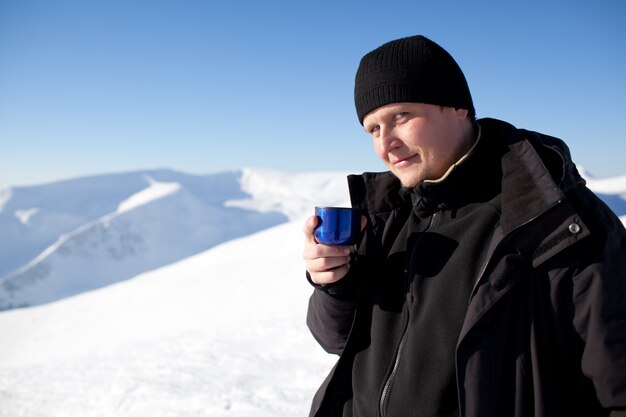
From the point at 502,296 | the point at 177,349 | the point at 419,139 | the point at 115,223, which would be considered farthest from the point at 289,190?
the point at 502,296

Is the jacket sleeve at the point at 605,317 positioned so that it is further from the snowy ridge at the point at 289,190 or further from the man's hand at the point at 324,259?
the snowy ridge at the point at 289,190

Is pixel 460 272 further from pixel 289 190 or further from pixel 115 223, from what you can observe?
pixel 289 190

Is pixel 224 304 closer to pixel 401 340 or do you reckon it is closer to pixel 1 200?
pixel 401 340

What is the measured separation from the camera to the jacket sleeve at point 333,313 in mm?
1556

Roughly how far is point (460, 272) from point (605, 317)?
40 centimetres

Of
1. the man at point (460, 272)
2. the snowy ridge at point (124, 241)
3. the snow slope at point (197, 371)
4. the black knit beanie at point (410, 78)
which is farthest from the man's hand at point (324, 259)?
the snowy ridge at point (124, 241)

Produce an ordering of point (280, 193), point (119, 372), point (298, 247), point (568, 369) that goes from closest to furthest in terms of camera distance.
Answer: point (568, 369) → point (119, 372) → point (298, 247) → point (280, 193)

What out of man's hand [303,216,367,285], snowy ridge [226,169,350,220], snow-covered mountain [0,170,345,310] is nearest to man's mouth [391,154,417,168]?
man's hand [303,216,367,285]

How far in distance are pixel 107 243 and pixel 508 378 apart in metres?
73.1

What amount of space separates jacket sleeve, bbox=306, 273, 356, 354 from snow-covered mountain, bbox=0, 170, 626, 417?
2.03m

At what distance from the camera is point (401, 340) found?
1382 mm

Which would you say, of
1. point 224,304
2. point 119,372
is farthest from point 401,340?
point 224,304

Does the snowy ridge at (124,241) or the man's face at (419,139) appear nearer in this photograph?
the man's face at (419,139)

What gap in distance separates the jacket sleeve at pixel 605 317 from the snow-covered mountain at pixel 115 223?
59343 millimetres
